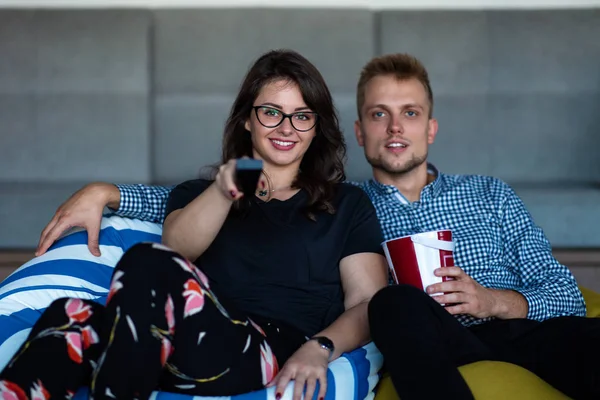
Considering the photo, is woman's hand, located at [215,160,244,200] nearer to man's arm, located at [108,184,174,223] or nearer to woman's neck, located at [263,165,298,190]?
woman's neck, located at [263,165,298,190]

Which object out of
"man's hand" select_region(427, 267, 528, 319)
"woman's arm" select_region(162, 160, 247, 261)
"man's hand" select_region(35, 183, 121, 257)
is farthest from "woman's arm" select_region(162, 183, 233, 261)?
"man's hand" select_region(427, 267, 528, 319)

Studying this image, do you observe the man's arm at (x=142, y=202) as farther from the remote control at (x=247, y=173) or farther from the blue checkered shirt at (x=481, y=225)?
the remote control at (x=247, y=173)

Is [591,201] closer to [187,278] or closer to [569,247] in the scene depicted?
[569,247]

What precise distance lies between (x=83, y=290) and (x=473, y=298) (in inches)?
36.4

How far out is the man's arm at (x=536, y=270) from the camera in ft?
5.84

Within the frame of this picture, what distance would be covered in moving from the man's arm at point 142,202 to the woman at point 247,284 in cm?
17

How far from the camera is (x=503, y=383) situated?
4.70 ft

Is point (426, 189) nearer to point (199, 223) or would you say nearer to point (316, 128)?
point (316, 128)

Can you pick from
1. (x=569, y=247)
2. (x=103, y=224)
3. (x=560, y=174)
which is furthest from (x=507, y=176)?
(x=103, y=224)

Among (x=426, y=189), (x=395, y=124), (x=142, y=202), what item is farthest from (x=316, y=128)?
(x=142, y=202)

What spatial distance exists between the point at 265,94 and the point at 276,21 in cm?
126

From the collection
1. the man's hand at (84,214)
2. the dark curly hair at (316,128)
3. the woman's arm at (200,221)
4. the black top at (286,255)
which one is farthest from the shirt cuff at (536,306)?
the man's hand at (84,214)

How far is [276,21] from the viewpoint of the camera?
2906 mm

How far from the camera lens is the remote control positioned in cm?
125
